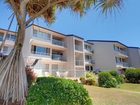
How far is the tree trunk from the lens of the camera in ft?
15.8

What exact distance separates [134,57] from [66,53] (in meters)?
24.9

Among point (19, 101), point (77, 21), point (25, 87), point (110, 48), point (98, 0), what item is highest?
point (110, 48)

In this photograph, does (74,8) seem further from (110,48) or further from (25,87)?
(110,48)

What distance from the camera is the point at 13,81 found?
16.2ft

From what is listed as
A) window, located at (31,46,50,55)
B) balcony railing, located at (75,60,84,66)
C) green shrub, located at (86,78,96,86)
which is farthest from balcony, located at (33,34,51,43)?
green shrub, located at (86,78,96,86)

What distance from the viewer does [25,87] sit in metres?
5.08

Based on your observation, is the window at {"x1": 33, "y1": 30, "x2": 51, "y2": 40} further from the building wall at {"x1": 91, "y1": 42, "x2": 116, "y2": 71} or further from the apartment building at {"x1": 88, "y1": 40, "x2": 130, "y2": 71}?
the building wall at {"x1": 91, "y1": 42, "x2": 116, "y2": 71}

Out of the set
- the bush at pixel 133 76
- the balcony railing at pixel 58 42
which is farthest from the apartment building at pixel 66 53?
the bush at pixel 133 76

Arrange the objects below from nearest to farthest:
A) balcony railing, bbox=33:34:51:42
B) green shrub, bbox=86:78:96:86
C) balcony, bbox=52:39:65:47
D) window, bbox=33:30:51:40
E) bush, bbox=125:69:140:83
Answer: green shrub, bbox=86:78:96:86 → bush, bbox=125:69:140:83 → balcony railing, bbox=33:34:51:42 → window, bbox=33:30:51:40 → balcony, bbox=52:39:65:47

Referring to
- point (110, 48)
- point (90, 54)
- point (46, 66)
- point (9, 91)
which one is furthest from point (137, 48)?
point (9, 91)

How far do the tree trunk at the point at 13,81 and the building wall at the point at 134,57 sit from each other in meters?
49.3

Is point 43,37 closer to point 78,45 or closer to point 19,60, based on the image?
point 78,45

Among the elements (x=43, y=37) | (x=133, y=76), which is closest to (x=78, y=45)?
(x=43, y=37)

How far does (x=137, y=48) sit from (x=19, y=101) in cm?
5050
